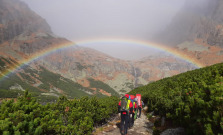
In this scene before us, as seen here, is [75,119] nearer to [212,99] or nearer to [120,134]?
[120,134]

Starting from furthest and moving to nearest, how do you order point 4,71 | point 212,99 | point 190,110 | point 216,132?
1. point 4,71
2. point 190,110
3. point 212,99
4. point 216,132

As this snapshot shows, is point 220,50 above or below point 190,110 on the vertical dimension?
above

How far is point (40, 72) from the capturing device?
7111 inches

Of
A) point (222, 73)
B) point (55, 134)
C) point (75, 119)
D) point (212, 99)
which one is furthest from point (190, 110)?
point (75, 119)

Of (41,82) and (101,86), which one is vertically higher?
(101,86)

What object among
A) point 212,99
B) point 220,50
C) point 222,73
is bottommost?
point 212,99

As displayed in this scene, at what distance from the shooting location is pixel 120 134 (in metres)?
9.81

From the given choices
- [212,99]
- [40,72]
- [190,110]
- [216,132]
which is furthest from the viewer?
[40,72]

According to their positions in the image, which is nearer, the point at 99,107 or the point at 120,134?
the point at 120,134

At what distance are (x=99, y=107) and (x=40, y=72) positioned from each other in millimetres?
189866

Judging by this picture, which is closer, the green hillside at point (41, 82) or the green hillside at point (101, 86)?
the green hillside at point (41, 82)

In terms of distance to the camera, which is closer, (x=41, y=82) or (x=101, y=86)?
(x=41, y=82)

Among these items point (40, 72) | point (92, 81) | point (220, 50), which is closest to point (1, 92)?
point (40, 72)

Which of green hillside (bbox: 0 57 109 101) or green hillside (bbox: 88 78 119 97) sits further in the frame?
green hillside (bbox: 88 78 119 97)
